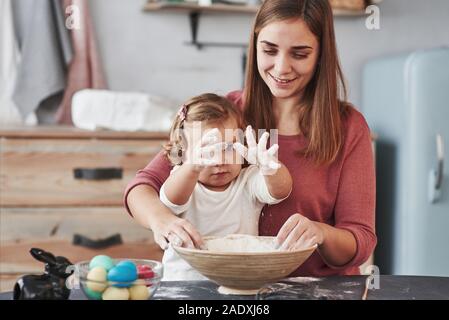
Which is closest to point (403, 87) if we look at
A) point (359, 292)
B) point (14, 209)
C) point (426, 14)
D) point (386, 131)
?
point (386, 131)

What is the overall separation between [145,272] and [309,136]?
0.60 meters

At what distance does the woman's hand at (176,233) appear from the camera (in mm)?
1245

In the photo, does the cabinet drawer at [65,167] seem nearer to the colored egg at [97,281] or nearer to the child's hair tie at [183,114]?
the child's hair tie at [183,114]

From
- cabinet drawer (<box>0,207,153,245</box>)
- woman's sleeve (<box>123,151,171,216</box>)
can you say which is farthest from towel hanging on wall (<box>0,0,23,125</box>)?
woman's sleeve (<box>123,151,171,216</box>)

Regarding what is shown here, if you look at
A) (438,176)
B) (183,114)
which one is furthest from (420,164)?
(183,114)

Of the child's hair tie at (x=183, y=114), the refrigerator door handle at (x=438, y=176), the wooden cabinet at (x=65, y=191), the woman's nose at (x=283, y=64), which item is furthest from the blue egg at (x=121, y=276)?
the refrigerator door handle at (x=438, y=176)

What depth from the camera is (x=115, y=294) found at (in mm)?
1044

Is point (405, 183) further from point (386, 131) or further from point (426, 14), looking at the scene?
point (426, 14)

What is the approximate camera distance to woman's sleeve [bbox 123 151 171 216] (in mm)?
1536

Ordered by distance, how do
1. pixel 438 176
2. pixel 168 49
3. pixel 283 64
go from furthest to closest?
pixel 168 49 < pixel 438 176 < pixel 283 64

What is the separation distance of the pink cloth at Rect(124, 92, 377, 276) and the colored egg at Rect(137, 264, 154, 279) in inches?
16.5

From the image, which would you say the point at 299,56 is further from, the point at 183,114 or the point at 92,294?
the point at 92,294

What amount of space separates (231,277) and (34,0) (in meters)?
1.97

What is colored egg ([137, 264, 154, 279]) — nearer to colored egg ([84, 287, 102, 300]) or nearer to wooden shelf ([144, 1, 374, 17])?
colored egg ([84, 287, 102, 300])
